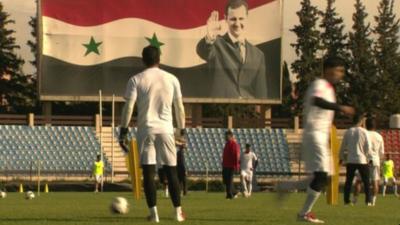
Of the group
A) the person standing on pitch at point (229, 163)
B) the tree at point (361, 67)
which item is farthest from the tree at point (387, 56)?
the person standing on pitch at point (229, 163)

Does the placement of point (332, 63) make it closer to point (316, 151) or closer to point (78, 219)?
point (316, 151)

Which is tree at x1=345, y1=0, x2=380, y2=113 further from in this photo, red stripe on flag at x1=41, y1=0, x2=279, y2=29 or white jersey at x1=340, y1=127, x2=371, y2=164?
white jersey at x1=340, y1=127, x2=371, y2=164

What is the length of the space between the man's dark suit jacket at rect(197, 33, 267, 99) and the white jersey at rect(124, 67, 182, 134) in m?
41.5

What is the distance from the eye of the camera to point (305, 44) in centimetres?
8344

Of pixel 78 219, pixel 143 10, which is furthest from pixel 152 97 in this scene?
pixel 143 10

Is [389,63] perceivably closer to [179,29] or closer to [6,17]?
[6,17]

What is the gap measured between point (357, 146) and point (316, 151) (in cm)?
717

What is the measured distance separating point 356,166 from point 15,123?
39.9 m

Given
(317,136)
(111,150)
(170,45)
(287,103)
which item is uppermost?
(170,45)

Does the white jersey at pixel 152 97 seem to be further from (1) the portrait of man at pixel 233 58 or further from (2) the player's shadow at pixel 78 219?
(1) the portrait of man at pixel 233 58

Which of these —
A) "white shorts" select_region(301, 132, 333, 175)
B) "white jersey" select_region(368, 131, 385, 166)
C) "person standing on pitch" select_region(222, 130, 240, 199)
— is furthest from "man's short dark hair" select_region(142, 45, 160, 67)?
"person standing on pitch" select_region(222, 130, 240, 199)

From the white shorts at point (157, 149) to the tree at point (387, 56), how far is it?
72.4m

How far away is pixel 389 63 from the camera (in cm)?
8600

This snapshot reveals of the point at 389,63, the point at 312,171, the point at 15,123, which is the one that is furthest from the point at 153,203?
the point at 389,63
